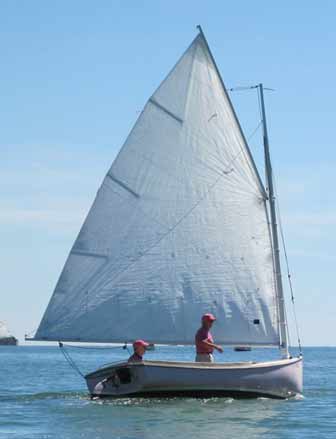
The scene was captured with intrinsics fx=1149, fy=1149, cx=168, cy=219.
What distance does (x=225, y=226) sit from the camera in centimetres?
3625

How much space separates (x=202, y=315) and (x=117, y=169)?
525 cm

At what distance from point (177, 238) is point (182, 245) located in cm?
28

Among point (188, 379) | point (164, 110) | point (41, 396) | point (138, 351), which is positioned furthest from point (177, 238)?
point (41, 396)

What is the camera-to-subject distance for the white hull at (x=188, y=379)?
108 feet

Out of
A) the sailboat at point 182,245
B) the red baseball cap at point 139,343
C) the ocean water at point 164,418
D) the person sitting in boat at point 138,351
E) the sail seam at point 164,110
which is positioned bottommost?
the ocean water at point 164,418

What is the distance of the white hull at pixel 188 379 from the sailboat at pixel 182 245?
0.07m

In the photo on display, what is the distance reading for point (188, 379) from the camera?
33.1 metres

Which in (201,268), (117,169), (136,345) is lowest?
(136,345)

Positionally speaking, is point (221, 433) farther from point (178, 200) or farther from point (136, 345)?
point (178, 200)

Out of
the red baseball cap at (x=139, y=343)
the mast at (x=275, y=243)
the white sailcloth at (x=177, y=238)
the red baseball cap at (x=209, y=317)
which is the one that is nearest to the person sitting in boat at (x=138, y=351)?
the red baseball cap at (x=139, y=343)

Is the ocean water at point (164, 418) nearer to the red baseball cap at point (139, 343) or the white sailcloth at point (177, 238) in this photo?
the red baseball cap at point (139, 343)

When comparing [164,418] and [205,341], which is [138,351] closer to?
[205,341]

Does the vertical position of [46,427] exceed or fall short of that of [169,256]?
it falls short

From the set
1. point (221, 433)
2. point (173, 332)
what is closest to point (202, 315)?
point (173, 332)
